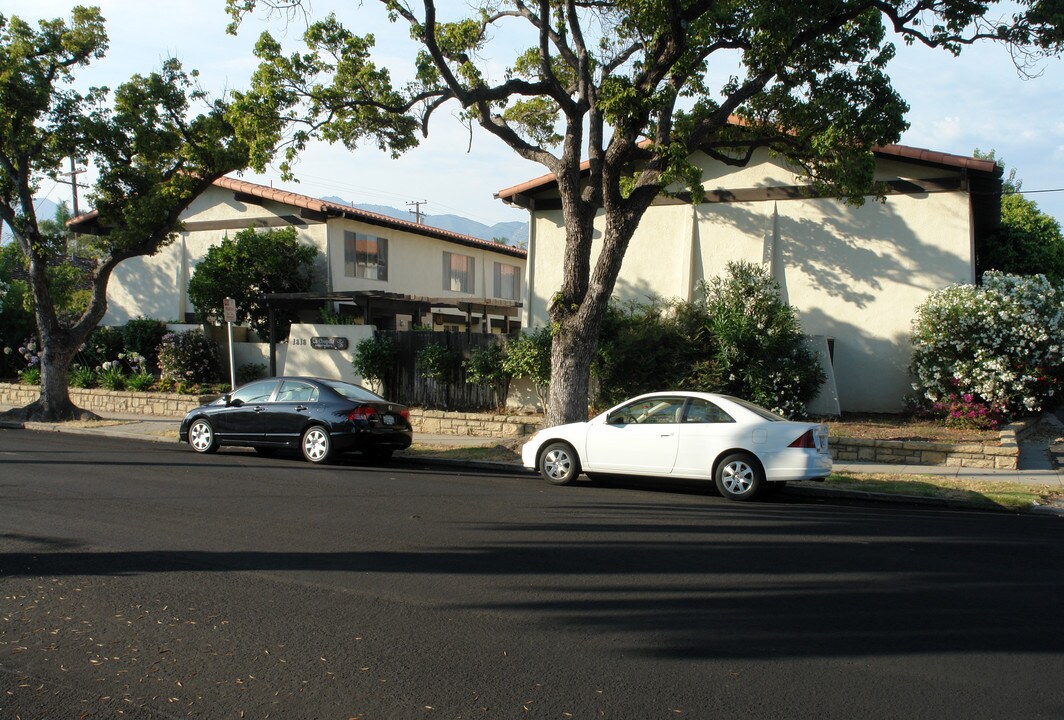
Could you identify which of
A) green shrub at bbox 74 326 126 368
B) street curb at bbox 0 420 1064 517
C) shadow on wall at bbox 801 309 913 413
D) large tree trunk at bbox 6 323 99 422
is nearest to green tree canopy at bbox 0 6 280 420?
large tree trunk at bbox 6 323 99 422

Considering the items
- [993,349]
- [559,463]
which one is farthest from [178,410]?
[993,349]

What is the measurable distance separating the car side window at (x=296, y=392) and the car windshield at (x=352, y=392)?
0.83 ft

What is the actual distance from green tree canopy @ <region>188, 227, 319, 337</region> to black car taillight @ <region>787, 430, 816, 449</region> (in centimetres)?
1732

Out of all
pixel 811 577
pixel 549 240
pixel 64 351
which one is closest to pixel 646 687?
pixel 811 577

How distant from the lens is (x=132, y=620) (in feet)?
18.3

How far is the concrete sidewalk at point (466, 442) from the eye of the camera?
41.2ft

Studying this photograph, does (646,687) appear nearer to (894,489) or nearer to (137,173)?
(894,489)

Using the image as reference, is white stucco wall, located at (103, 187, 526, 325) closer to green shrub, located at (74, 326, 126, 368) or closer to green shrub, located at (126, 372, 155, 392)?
green shrub, located at (74, 326, 126, 368)

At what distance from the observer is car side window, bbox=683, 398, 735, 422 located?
10953 millimetres

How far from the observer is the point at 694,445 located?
10.9 m

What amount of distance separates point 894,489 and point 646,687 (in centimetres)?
817

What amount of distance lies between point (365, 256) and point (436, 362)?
901cm

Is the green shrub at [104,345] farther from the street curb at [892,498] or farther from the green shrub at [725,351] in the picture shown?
the street curb at [892,498]

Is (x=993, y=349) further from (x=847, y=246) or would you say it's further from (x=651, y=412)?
(x=651, y=412)
